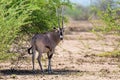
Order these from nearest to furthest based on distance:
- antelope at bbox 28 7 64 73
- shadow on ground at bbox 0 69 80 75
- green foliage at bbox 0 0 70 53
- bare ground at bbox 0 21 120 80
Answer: green foliage at bbox 0 0 70 53
bare ground at bbox 0 21 120 80
antelope at bbox 28 7 64 73
shadow on ground at bbox 0 69 80 75

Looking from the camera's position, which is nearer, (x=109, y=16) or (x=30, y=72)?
(x=30, y=72)

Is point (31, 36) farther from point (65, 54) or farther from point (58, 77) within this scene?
point (65, 54)

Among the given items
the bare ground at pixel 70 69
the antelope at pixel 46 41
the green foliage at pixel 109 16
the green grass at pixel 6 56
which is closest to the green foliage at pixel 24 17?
the green grass at pixel 6 56

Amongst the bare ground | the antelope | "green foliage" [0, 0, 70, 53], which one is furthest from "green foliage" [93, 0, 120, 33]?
the antelope

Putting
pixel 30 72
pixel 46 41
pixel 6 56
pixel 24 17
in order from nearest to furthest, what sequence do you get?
pixel 24 17
pixel 6 56
pixel 46 41
pixel 30 72

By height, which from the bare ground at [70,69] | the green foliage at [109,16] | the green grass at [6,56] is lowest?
the bare ground at [70,69]

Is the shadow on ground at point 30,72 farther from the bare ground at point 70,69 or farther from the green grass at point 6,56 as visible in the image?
the green grass at point 6,56

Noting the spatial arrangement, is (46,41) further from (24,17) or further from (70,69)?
(70,69)

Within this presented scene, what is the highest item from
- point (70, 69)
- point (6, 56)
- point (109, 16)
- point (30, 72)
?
point (109, 16)

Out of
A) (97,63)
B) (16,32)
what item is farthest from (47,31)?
(97,63)

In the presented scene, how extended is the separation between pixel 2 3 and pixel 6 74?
2.57m

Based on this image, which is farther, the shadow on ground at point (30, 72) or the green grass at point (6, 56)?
the shadow on ground at point (30, 72)

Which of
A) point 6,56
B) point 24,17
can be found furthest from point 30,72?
point 24,17

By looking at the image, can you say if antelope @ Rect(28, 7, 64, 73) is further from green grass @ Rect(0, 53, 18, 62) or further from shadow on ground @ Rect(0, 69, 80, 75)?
green grass @ Rect(0, 53, 18, 62)
